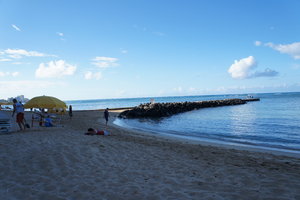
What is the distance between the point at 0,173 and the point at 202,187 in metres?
4.67

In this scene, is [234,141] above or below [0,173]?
below

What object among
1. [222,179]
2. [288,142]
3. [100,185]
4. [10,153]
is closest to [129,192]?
[100,185]

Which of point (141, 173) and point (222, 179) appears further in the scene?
point (141, 173)

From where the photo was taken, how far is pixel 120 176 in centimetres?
517

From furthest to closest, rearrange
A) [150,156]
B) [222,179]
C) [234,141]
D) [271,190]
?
[234,141], [150,156], [222,179], [271,190]

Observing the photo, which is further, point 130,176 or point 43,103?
point 43,103

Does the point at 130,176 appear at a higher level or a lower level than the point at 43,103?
lower

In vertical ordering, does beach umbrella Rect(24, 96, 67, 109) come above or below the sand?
above

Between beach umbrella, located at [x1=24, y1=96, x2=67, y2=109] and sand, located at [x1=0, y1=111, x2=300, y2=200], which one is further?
beach umbrella, located at [x1=24, y1=96, x2=67, y2=109]

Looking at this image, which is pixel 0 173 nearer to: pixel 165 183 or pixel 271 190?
pixel 165 183

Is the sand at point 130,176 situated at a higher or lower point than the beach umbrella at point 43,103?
lower

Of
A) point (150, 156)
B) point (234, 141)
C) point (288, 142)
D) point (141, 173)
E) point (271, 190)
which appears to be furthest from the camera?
point (234, 141)

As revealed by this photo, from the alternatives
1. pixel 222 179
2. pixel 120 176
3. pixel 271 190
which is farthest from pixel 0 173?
pixel 271 190

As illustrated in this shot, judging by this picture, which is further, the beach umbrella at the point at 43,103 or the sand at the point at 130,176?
the beach umbrella at the point at 43,103
